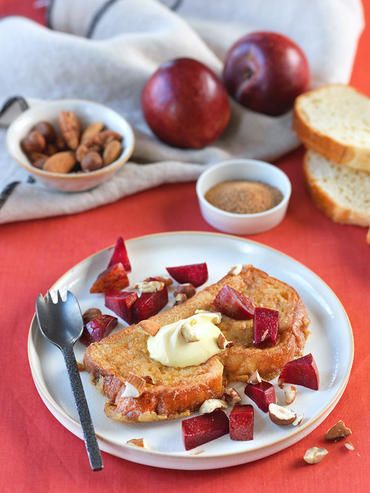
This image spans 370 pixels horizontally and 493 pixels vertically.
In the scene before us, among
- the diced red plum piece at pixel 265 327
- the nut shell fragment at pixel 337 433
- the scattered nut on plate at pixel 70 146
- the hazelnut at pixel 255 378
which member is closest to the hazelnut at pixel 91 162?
the scattered nut on plate at pixel 70 146

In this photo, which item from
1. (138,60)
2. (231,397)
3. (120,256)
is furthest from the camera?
(138,60)

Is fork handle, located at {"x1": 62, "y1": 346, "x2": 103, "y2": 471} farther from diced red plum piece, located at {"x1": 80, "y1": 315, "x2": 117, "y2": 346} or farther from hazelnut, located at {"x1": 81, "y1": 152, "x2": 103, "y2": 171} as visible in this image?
hazelnut, located at {"x1": 81, "y1": 152, "x2": 103, "y2": 171}

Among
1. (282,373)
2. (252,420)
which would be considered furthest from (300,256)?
(252,420)

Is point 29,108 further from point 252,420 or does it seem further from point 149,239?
point 252,420

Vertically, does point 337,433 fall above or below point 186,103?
below

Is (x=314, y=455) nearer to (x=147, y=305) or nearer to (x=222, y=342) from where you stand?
(x=222, y=342)

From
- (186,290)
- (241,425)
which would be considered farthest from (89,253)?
(241,425)
